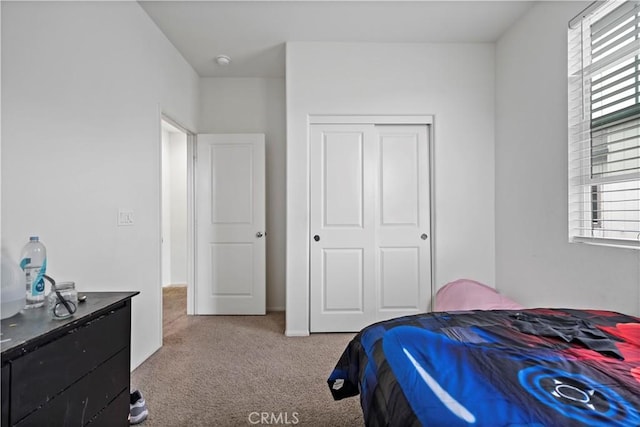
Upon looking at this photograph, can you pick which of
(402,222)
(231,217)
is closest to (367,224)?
(402,222)

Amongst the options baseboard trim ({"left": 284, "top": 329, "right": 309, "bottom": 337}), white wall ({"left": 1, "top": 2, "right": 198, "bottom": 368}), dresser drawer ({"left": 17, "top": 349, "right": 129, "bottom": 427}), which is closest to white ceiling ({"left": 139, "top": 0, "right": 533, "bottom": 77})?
white wall ({"left": 1, "top": 2, "right": 198, "bottom": 368})

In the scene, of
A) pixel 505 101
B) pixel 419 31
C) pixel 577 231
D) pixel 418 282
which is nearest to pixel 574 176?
pixel 577 231

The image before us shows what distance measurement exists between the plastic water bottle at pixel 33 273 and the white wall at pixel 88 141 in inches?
5.2

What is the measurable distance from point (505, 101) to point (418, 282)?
188cm

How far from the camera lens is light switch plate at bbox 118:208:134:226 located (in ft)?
7.23

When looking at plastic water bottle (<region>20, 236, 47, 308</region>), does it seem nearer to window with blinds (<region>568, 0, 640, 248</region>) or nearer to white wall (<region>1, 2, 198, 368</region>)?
white wall (<region>1, 2, 198, 368</region>)

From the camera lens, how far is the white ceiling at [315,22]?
2.52m

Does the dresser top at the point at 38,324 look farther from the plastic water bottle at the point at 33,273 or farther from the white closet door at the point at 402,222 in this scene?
the white closet door at the point at 402,222

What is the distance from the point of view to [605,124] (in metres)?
1.99

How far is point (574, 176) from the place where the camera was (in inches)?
87.1

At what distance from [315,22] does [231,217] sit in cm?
216

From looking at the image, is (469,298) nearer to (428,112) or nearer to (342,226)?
(342,226)

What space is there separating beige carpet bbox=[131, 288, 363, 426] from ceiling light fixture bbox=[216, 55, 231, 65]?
9.03 ft

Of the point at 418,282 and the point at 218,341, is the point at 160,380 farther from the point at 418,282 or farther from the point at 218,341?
the point at 418,282
